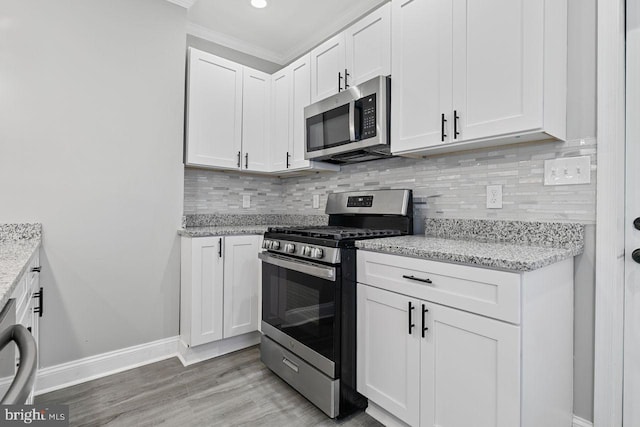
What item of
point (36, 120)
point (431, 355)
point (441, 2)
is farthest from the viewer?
point (36, 120)

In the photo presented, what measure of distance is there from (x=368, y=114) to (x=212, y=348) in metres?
1.97

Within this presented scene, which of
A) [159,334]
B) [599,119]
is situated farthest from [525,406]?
[159,334]

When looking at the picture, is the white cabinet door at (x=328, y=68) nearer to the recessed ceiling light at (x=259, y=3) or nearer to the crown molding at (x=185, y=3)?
the recessed ceiling light at (x=259, y=3)

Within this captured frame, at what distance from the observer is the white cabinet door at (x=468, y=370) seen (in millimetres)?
1165

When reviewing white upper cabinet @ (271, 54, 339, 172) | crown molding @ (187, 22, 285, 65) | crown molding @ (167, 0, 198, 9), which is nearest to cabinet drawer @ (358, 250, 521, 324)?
white upper cabinet @ (271, 54, 339, 172)

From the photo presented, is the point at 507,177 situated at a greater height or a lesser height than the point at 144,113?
lesser

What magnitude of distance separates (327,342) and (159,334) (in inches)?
55.5

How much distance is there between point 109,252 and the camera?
7.30 ft

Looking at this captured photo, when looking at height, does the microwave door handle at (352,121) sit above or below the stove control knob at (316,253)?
above

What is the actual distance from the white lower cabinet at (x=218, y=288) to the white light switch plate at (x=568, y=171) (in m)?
1.90

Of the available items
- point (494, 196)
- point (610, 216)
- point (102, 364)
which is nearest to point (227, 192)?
point (102, 364)

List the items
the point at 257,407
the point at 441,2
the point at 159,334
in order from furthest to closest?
the point at 159,334, the point at 257,407, the point at 441,2

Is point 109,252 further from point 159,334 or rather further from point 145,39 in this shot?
point 145,39

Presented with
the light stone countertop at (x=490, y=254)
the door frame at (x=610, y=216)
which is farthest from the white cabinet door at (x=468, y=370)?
the door frame at (x=610, y=216)
